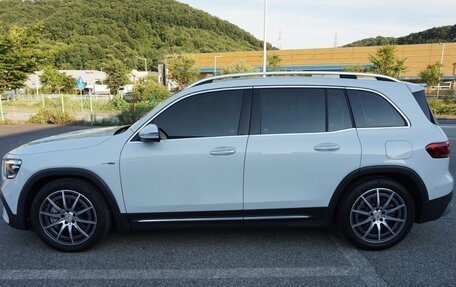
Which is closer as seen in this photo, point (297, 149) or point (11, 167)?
point (297, 149)

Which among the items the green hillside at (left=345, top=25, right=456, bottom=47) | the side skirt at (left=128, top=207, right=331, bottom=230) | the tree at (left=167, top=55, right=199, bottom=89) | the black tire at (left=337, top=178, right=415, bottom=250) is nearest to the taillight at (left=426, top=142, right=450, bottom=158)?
the black tire at (left=337, top=178, right=415, bottom=250)

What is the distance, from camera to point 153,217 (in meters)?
3.30

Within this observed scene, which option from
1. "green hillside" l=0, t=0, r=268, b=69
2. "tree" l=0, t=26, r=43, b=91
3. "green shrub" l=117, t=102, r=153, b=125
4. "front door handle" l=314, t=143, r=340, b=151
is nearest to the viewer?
"front door handle" l=314, t=143, r=340, b=151

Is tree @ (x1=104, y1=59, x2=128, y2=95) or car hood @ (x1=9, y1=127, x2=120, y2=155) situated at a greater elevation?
tree @ (x1=104, y1=59, x2=128, y2=95)

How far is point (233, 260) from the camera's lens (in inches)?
126

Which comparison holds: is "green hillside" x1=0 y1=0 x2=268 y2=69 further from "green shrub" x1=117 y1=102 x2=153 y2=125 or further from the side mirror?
the side mirror

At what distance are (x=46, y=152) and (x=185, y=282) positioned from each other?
1.88 m

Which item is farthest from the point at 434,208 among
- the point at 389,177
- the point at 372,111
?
the point at 372,111

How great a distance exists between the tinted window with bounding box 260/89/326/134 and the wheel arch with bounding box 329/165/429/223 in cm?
58

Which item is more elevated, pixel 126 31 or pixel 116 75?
pixel 126 31

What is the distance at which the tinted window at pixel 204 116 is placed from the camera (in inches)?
129

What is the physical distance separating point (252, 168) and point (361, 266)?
138 centimetres

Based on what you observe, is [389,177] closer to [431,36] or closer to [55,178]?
[55,178]

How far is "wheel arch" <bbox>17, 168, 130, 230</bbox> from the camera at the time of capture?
3.20m
